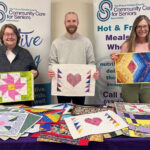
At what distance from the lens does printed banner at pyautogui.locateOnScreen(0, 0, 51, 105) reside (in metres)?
2.33

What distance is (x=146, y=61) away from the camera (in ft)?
5.64

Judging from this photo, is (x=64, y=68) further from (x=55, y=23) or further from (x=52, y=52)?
(x=55, y=23)

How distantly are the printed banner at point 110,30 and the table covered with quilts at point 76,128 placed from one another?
1.05 m

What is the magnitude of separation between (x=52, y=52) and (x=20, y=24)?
69 centimetres

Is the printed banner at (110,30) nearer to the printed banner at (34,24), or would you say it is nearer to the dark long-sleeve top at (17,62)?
the printed banner at (34,24)

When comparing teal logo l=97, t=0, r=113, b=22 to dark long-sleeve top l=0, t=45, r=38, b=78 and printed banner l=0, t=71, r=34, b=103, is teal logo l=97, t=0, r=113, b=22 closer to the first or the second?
dark long-sleeve top l=0, t=45, r=38, b=78

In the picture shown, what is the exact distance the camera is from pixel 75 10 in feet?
9.12

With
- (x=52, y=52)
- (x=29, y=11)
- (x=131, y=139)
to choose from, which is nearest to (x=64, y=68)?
(x=52, y=52)

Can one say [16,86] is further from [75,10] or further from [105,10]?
[75,10]

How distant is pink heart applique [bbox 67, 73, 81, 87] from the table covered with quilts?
1.22ft

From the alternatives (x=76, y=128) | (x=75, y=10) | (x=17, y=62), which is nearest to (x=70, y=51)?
(x=17, y=62)

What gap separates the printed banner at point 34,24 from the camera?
2334mm

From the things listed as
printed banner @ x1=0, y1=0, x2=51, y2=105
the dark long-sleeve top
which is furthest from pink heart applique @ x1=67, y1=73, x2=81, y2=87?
printed banner @ x1=0, y1=0, x2=51, y2=105

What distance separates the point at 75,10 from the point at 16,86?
1.71m
